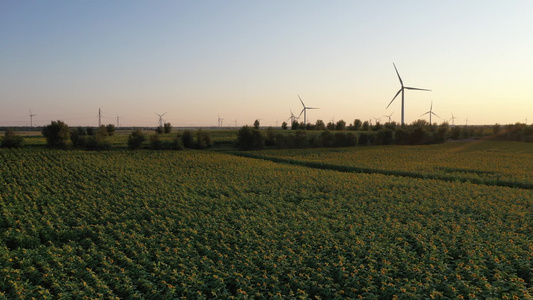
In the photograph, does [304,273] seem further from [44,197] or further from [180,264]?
[44,197]

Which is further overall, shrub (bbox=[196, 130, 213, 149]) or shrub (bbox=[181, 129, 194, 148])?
shrub (bbox=[196, 130, 213, 149])

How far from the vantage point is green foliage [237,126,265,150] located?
268 feet

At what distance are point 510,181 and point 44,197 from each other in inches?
1840

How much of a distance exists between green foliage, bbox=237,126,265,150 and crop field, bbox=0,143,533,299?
47.9 meters

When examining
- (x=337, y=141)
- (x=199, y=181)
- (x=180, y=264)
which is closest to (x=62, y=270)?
(x=180, y=264)

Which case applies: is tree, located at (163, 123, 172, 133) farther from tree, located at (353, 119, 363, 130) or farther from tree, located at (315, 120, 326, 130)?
tree, located at (353, 119, 363, 130)

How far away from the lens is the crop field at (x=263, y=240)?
41.7ft

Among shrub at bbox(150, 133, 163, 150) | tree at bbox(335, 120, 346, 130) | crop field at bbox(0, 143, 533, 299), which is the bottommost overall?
crop field at bbox(0, 143, 533, 299)

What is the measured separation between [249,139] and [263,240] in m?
65.2

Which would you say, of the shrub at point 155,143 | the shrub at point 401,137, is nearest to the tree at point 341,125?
the shrub at point 401,137

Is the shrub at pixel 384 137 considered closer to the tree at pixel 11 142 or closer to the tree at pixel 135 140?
the tree at pixel 135 140

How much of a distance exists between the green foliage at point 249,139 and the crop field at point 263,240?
157 ft

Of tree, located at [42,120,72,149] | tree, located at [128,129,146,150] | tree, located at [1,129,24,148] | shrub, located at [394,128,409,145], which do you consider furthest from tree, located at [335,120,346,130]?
tree, located at [1,129,24,148]

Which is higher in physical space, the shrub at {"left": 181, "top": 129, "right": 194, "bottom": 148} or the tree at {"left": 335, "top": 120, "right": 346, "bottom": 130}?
the tree at {"left": 335, "top": 120, "right": 346, "bottom": 130}
